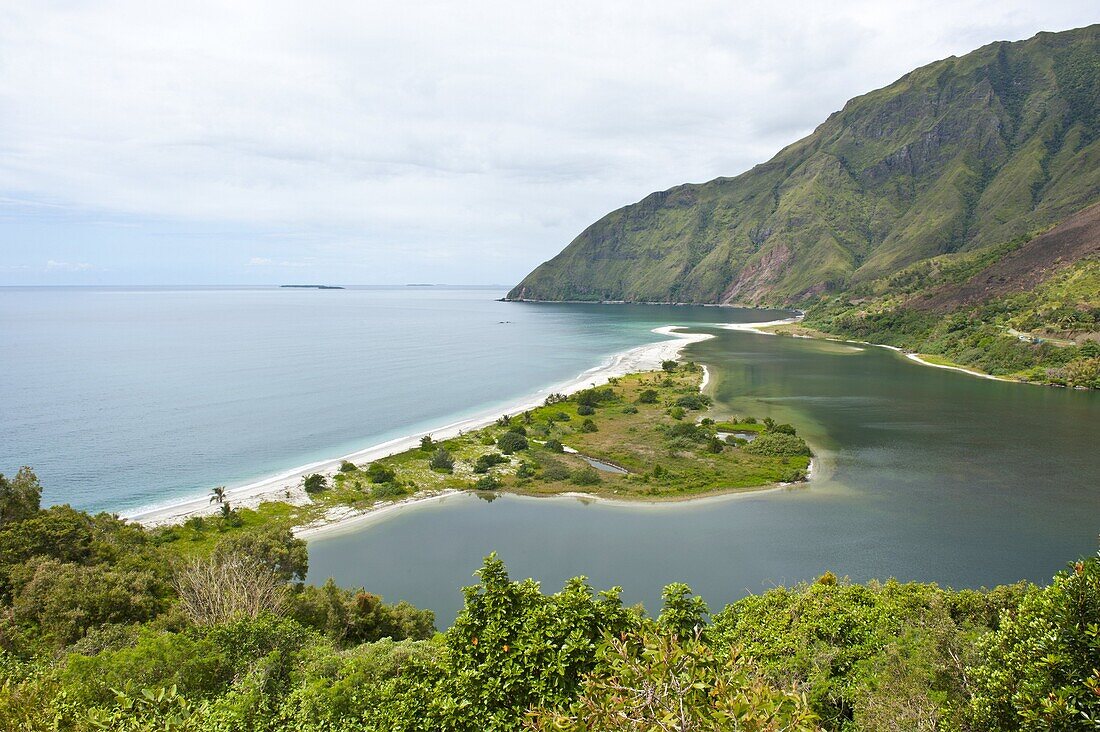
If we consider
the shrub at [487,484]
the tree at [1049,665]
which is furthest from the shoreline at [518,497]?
the tree at [1049,665]

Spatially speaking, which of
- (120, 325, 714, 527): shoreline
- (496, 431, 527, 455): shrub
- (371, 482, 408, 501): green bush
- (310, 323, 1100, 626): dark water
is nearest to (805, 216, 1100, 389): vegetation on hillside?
(310, 323, 1100, 626): dark water

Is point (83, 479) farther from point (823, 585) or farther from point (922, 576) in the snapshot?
point (922, 576)

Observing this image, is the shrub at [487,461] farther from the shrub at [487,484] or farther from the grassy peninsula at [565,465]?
the shrub at [487,484]

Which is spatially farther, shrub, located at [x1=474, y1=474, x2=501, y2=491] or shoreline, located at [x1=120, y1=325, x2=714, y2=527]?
shrub, located at [x1=474, y1=474, x2=501, y2=491]

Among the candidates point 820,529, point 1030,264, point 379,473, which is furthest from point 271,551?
point 1030,264

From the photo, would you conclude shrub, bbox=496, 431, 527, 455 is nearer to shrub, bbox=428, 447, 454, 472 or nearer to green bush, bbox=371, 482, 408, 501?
shrub, bbox=428, 447, 454, 472

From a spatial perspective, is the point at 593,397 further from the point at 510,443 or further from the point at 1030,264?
the point at 1030,264

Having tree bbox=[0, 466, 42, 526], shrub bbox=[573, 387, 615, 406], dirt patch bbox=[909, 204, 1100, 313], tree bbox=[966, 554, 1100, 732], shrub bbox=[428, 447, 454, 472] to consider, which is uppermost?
dirt patch bbox=[909, 204, 1100, 313]
